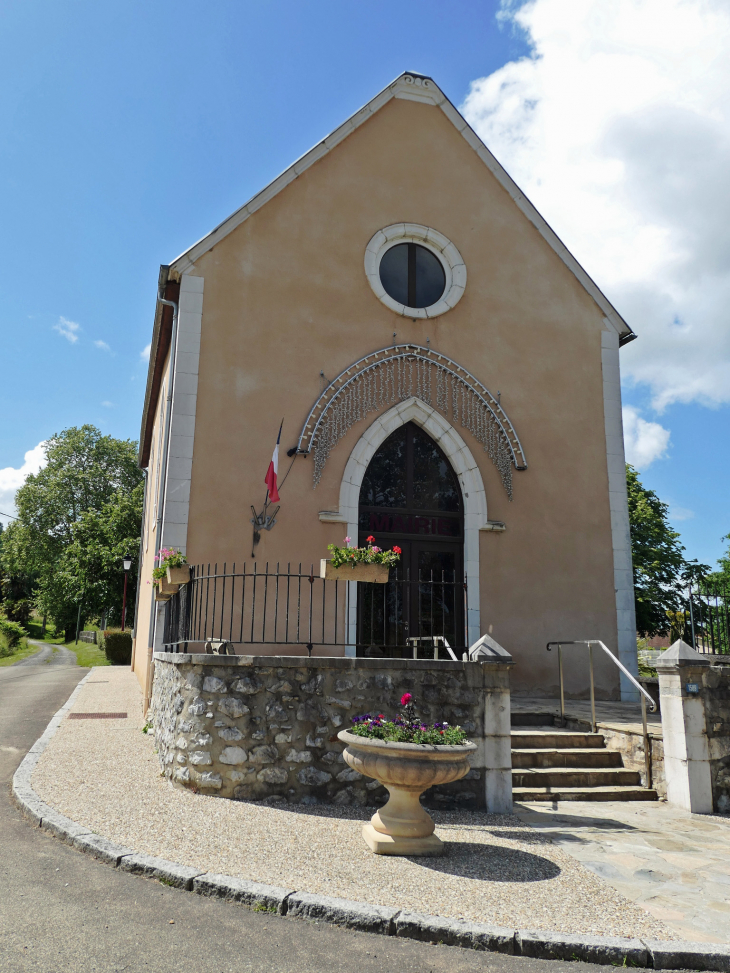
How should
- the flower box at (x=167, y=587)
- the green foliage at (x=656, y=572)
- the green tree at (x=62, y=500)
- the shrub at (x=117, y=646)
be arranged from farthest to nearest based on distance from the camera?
the green tree at (x=62, y=500), the shrub at (x=117, y=646), the green foliage at (x=656, y=572), the flower box at (x=167, y=587)

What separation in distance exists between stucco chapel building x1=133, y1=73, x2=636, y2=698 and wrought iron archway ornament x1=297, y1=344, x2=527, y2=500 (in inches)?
1.2

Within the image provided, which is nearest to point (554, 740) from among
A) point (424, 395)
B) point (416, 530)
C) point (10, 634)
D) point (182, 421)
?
point (416, 530)

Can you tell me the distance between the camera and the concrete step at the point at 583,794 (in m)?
6.76

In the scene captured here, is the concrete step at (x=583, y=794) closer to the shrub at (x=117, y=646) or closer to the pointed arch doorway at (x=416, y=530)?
the pointed arch doorway at (x=416, y=530)

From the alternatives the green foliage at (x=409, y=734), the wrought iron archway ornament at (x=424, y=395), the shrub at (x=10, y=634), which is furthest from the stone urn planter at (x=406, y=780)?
the shrub at (x=10, y=634)

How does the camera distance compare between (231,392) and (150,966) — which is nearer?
(150,966)

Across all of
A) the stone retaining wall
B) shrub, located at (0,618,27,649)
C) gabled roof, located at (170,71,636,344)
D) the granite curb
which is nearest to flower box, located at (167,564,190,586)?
the stone retaining wall

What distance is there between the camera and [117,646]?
80.4 ft

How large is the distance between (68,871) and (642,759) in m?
5.41

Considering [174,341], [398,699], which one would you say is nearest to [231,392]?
[174,341]

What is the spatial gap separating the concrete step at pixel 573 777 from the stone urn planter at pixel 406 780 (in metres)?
2.02

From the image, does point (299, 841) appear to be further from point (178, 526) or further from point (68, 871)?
point (178, 526)

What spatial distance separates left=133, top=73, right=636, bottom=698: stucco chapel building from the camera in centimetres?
966

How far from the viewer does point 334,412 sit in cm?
1023
